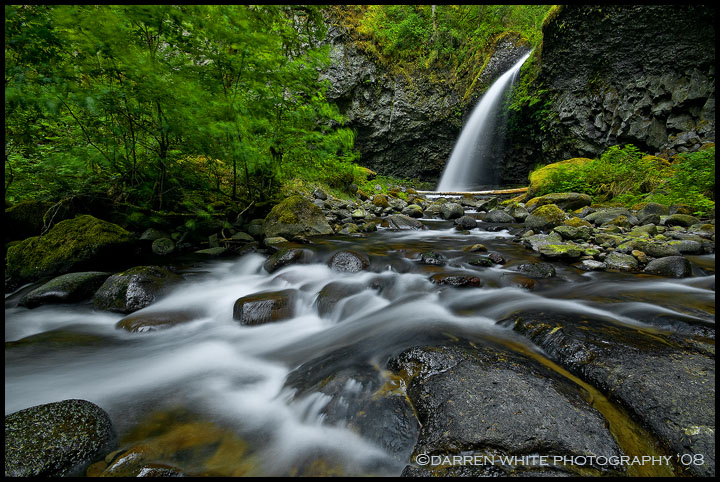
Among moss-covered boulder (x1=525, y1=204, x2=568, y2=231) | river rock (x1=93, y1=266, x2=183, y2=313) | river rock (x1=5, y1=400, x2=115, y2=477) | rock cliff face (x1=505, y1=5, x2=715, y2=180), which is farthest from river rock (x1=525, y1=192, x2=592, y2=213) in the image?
river rock (x1=5, y1=400, x2=115, y2=477)

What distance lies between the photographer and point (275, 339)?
2.91 m

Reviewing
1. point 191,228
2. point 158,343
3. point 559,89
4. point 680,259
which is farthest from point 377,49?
point 158,343

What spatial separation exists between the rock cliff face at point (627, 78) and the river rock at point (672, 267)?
Answer: 33.2 feet

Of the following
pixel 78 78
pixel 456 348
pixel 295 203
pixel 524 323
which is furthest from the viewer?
pixel 295 203

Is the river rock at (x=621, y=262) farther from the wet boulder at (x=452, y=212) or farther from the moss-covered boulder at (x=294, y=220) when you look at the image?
the wet boulder at (x=452, y=212)

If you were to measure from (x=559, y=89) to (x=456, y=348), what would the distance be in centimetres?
1605

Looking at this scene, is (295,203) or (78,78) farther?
(295,203)

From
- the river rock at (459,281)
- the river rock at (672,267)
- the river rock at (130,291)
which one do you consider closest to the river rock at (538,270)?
the river rock at (459,281)

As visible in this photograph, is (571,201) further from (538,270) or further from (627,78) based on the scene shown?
(627,78)

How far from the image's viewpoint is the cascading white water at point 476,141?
16.4 metres

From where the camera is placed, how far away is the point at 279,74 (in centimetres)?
473

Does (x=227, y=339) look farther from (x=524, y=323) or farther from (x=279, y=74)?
(x=279, y=74)

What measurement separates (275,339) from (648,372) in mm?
2860

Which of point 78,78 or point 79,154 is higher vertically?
point 78,78
